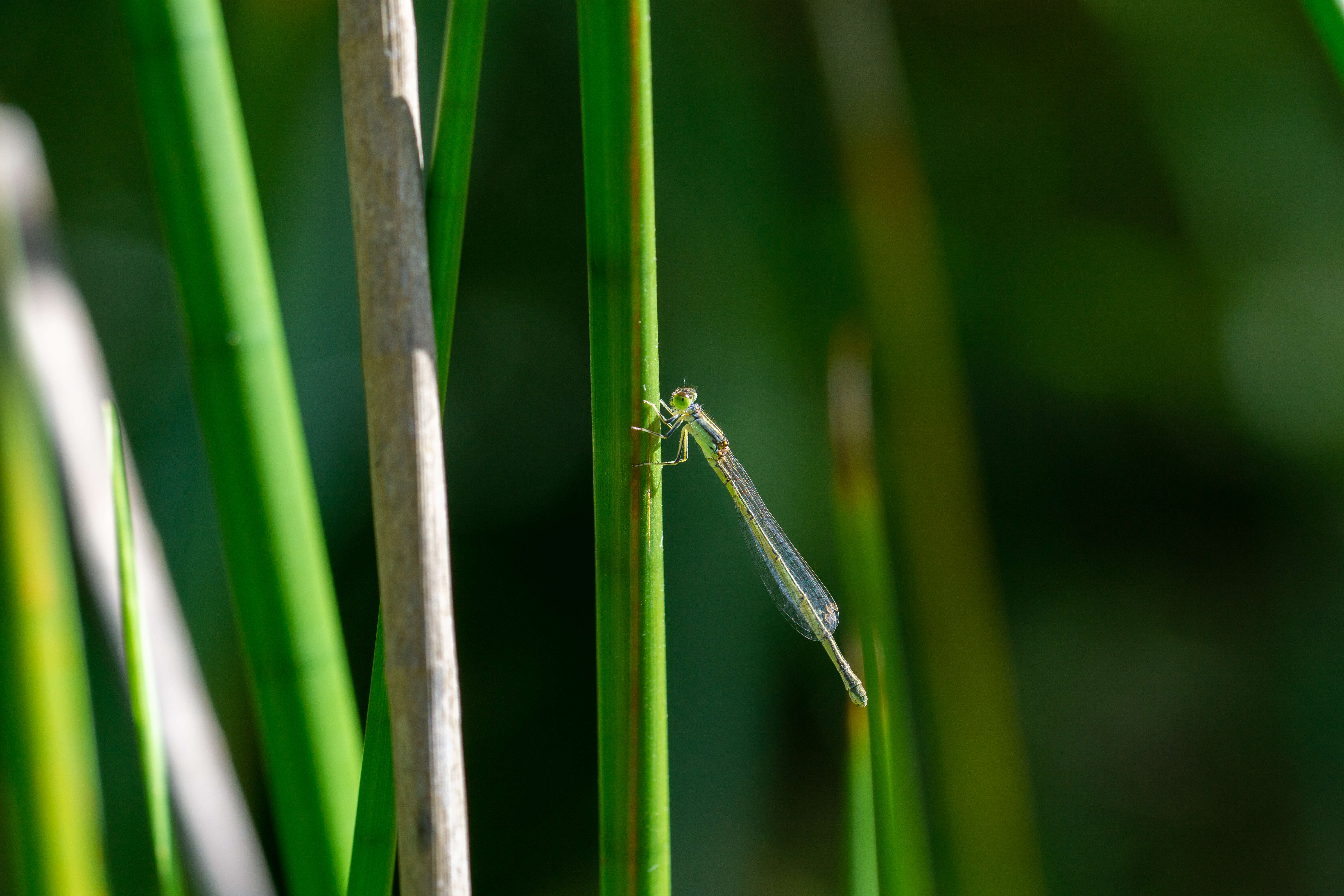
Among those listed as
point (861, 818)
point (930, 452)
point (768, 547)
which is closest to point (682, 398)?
point (768, 547)

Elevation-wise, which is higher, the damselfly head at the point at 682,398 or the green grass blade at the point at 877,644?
the damselfly head at the point at 682,398

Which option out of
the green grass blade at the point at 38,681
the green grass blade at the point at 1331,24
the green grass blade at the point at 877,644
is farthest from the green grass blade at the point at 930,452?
the green grass blade at the point at 38,681

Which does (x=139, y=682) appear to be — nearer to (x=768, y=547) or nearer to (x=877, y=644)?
(x=877, y=644)

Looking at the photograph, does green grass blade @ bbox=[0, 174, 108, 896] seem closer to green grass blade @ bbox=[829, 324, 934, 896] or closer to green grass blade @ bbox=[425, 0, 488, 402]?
green grass blade @ bbox=[425, 0, 488, 402]

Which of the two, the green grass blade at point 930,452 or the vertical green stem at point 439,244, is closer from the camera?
the vertical green stem at point 439,244

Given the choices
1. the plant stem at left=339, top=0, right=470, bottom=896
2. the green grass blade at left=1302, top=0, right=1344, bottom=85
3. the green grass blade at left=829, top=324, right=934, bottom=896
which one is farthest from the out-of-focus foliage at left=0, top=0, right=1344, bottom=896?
the green grass blade at left=1302, top=0, right=1344, bottom=85

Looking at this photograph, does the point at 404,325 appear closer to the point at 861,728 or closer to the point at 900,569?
the point at 861,728

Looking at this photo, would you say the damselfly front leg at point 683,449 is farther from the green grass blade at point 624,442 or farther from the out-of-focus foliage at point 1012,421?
the green grass blade at point 624,442

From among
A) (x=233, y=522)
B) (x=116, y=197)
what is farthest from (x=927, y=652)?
(x=116, y=197)
